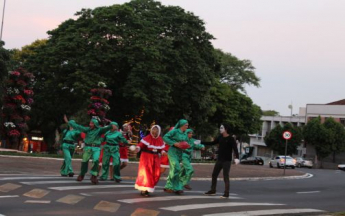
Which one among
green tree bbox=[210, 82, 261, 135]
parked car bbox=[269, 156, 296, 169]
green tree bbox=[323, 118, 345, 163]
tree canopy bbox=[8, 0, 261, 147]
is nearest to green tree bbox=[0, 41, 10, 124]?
tree canopy bbox=[8, 0, 261, 147]

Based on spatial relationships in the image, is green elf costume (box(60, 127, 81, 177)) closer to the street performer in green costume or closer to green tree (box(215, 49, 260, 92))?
the street performer in green costume

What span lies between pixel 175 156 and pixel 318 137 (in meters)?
68.8

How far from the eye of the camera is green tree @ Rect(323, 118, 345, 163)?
8019 centimetres

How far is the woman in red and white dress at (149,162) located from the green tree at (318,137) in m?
68.7

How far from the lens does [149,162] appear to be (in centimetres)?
1428

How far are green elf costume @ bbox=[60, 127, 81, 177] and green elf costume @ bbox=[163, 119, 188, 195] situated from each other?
3.93 metres

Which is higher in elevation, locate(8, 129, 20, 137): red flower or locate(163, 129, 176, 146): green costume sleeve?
locate(8, 129, 20, 137): red flower

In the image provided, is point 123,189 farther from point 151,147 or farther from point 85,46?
point 85,46

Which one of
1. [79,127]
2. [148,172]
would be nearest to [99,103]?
[79,127]

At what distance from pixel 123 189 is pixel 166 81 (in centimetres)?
2757

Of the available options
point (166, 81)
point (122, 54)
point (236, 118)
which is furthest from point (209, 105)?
point (236, 118)

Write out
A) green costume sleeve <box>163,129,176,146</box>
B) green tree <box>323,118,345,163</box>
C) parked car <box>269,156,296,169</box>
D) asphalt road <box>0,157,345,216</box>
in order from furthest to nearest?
green tree <box>323,118,345,163</box>
parked car <box>269,156,296,169</box>
green costume sleeve <box>163,129,176,146</box>
asphalt road <box>0,157,345,216</box>

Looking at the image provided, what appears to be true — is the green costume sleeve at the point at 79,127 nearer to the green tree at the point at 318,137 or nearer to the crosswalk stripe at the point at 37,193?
the crosswalk stripe at the point at 37,193

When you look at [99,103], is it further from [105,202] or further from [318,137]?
[318,137]
